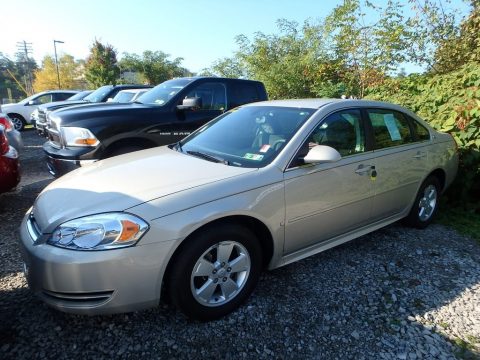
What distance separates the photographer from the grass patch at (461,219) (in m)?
4.21

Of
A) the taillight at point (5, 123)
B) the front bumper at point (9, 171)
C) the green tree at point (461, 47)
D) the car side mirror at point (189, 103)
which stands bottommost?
the front bumper at point (9, 171)

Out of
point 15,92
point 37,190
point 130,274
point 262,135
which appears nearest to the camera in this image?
point 130,274

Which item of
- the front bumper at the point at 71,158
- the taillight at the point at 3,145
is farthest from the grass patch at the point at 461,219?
the taillight at the point at 3,145

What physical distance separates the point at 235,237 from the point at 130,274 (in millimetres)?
730

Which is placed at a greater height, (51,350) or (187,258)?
(187,258)

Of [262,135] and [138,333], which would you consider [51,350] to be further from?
[262,135]

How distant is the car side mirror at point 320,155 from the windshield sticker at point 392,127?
1.31 metres

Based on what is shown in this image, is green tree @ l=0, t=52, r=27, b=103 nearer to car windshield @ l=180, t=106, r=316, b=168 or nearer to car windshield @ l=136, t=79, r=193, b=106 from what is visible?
car windshield @ l=136, t=79, r=193, b=106

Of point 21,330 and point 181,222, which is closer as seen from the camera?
point 181,222

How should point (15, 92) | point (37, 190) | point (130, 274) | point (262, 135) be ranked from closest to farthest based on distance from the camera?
point (130, 274) → point (262, 135) → point (37, 190) → point (15, 92)

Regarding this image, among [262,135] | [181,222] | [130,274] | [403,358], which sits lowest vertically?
[403,358]

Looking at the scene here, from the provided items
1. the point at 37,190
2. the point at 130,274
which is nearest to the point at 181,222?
the point at 130,274

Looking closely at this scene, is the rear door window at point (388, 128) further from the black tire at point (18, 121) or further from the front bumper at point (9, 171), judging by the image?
the black tire at point (18, 121)

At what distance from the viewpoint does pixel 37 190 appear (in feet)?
17.7
